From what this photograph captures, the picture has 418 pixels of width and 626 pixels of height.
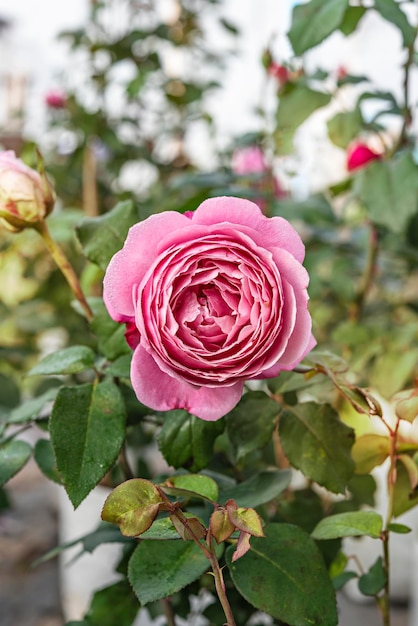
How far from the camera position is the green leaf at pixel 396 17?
18.6 inches

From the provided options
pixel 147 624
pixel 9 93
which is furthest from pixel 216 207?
pixel 9 93

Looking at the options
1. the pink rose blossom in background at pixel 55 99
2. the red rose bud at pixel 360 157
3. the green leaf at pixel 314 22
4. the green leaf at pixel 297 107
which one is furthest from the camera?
the pink rose blossom in background at pixel 55 99

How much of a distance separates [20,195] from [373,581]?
277 millimetres

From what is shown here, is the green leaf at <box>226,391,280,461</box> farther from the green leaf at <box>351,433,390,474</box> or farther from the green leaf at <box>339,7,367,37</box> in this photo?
the green leaf at <box>339,7,367,37</box>

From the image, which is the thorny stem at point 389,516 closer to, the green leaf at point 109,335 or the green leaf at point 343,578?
the green leaf at point 343,578

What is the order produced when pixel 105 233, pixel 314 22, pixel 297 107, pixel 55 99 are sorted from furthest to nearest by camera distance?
pixel 55 99 < pixel 297 107 < pixel 314 22 < pixel 105 233

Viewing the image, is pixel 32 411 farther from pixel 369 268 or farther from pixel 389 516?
pixel 369 268

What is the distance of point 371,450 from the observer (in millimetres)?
373

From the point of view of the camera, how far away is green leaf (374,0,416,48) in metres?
0.47

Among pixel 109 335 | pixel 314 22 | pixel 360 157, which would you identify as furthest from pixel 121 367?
pixel 360 157

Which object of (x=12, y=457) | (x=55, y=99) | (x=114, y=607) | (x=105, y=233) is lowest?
(x=55, y=99)

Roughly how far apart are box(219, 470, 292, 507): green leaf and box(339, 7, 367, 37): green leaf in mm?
338

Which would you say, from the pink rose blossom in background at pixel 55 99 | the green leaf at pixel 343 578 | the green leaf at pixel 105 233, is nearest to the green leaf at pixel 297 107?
the green leaf at pixel 105 233

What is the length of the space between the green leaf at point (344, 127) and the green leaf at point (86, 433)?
0.38 metres
